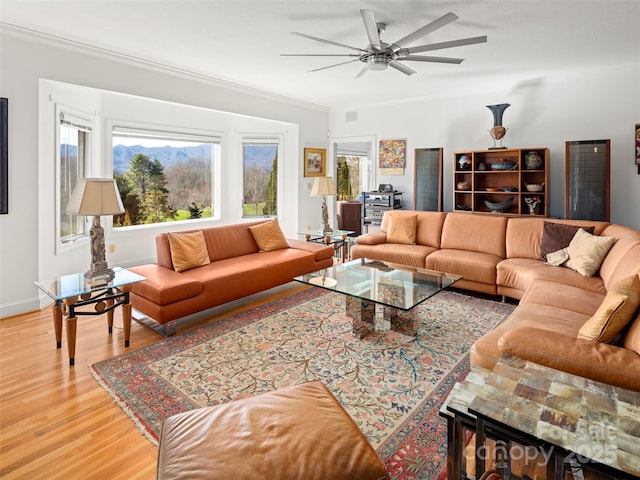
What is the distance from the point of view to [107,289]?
2.97 meters

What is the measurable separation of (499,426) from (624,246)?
9.28ft

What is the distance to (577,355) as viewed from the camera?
1.77m

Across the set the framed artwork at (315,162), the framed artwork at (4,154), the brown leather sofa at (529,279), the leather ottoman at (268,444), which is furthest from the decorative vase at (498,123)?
the framed artwork at (4,154)

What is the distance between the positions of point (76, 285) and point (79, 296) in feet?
0.51

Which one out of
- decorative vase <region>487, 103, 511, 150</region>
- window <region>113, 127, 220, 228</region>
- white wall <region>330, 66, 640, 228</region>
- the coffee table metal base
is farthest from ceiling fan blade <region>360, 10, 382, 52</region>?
window <region>113, 127, 220, 228</region>

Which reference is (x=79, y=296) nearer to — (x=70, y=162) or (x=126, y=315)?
(x=126, y=315)

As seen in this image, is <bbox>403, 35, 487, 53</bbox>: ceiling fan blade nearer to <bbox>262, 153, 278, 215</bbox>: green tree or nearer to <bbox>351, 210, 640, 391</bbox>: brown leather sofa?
<bbox>351, 210, 640, 391</bbox>: brown leather sofa

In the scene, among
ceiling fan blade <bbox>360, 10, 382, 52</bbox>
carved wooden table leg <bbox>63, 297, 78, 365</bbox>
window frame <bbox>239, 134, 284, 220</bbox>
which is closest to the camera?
ceiling fan blade <bbox>360, 10, 382, 52</bbox>

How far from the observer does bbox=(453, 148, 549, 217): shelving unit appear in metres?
5.00

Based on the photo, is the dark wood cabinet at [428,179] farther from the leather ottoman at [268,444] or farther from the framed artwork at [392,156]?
the leather ottoman at [268,444]

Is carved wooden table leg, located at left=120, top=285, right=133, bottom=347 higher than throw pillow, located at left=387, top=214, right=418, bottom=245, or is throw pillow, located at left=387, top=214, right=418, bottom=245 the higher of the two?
throw pillow, located at left=387, top=214, right=418, bottom=245

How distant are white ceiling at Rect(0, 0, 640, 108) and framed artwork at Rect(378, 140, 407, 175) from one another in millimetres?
1496

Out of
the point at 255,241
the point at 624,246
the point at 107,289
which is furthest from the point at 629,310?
the point at 255,241

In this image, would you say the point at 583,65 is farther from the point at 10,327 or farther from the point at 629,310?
the point at 10,327
